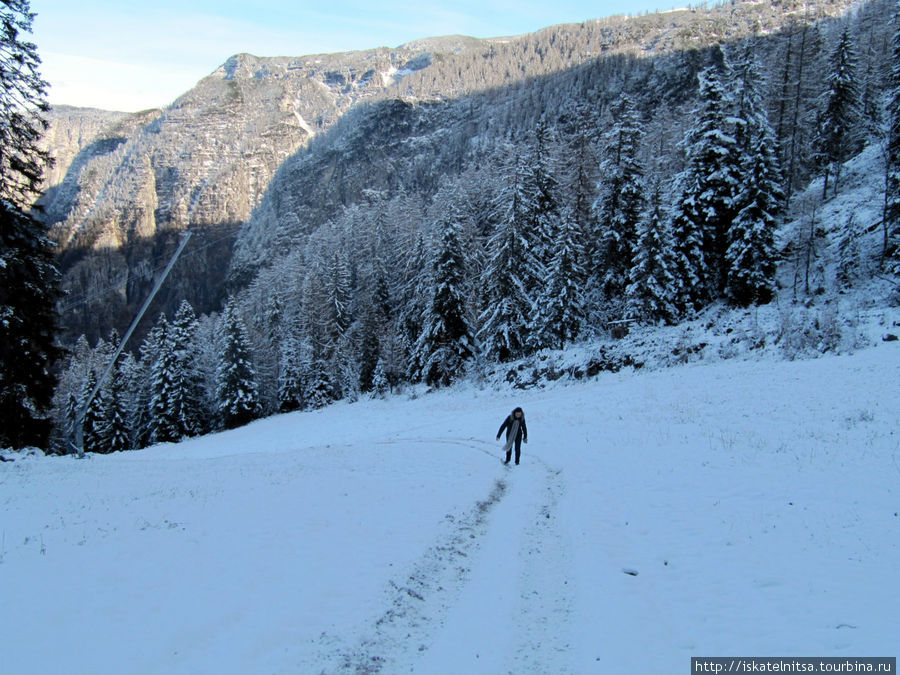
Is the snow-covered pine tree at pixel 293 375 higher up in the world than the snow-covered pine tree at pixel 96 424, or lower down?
higher up

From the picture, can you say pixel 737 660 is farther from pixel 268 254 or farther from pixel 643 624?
pixel 268 254

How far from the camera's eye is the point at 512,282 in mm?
31203

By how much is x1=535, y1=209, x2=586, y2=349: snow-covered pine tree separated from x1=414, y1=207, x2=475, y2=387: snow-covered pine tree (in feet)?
19.8

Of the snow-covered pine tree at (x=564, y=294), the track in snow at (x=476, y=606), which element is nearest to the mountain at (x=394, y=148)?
the snow-covered pine tree at (x=564, y=294)

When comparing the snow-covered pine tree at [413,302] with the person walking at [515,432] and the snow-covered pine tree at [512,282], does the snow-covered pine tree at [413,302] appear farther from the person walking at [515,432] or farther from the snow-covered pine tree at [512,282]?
the person walking at [515,432]

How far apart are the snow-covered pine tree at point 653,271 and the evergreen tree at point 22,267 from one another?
1082 inches

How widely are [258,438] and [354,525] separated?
26.7m

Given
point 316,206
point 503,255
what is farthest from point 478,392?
point 316,206

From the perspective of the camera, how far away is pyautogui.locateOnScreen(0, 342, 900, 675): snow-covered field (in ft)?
16.7

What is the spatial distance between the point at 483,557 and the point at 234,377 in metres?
42.4

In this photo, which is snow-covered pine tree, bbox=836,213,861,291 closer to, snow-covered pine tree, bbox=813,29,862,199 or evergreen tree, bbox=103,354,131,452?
snow-covered pine tree, bbox=813,29,862,199

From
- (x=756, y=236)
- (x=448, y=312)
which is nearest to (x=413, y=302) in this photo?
(x=448, y=312)

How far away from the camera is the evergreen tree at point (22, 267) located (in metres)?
13.5

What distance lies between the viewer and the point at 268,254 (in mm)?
138000
